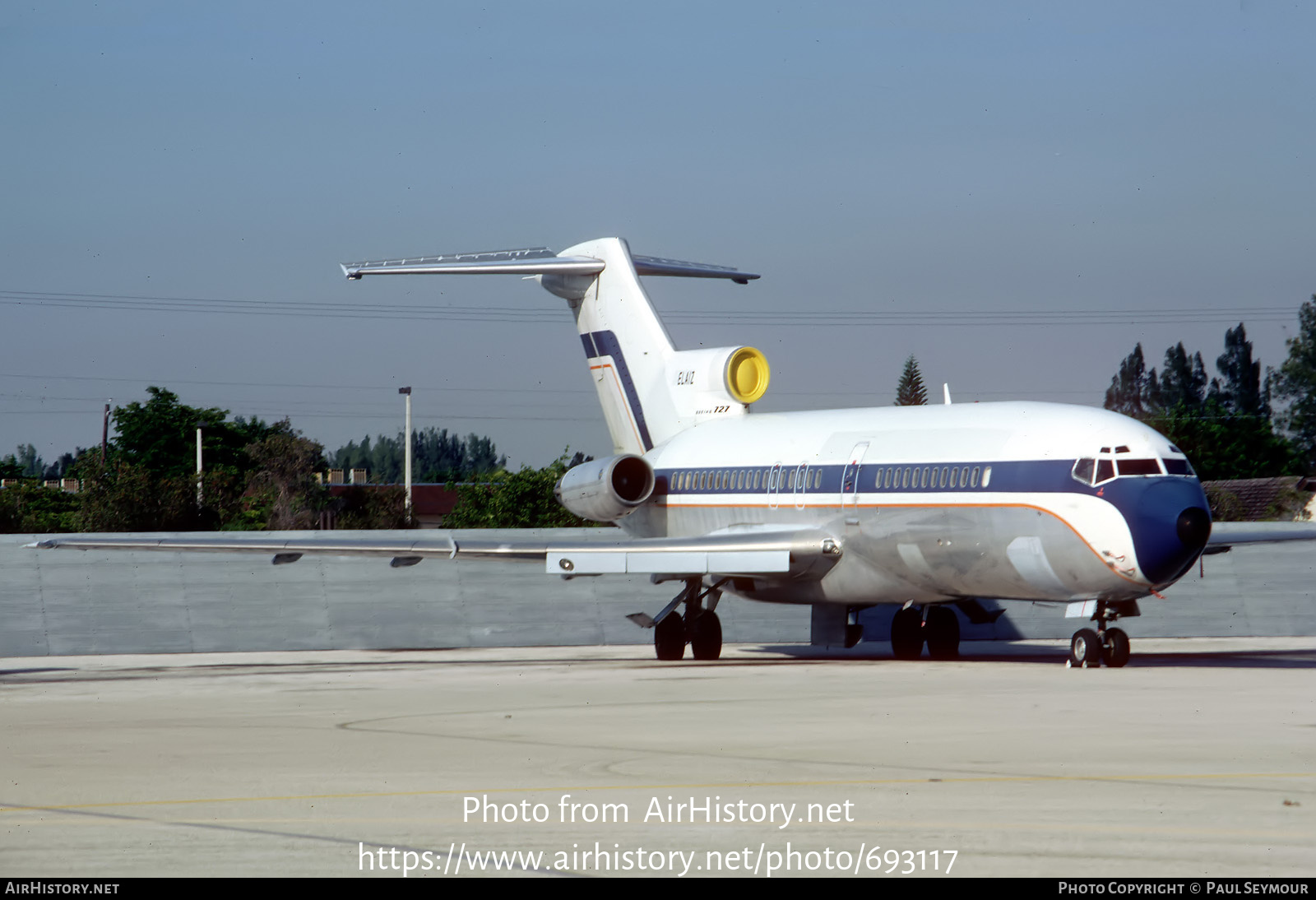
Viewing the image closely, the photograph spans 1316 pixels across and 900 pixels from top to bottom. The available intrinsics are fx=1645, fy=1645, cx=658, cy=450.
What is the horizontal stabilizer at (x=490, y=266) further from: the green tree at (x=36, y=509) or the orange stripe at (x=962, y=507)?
the green tree at (x=36, y=509)

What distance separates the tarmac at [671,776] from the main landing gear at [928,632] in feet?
17.1

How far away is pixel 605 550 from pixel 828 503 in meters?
3.48

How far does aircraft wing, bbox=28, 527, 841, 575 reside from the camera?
2428 cm

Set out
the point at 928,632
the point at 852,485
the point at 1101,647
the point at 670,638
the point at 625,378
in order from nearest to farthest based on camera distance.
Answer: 1. the point at 1101,647
2. the point at 852,485
3. the point at 670,638
4. the point at 928,632
5. the point at 625,378

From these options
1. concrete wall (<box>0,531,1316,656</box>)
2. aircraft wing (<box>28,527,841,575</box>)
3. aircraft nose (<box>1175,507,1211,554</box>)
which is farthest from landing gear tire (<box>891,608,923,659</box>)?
aircraft nose (<box>1175,507,1211,554</box>)

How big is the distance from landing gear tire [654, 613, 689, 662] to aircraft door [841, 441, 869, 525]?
131 inches

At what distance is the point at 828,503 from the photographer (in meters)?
25.0

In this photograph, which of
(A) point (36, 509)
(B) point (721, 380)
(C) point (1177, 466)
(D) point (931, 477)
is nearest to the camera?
(C) point (1177, 466)

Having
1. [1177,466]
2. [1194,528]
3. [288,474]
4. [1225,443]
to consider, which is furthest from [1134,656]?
[1225,443]

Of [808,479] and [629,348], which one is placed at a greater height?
[629,348]

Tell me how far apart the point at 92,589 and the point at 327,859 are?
23.2m

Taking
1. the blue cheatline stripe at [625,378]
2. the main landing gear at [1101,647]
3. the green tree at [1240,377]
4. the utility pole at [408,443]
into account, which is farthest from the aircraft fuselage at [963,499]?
the green tree at [1240,377]

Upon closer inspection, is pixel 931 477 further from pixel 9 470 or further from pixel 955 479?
pixel 9 470
